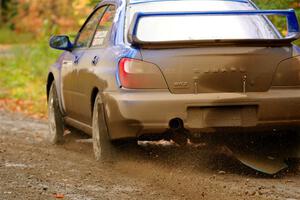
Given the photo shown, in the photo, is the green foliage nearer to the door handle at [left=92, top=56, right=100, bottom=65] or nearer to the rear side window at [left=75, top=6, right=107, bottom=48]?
the rear side window at [left=75, top=6, right=107, bottom=48]

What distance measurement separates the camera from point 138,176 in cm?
790

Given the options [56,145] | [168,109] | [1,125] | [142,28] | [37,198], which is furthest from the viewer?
[1,125]

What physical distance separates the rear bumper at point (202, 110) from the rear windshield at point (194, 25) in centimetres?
68

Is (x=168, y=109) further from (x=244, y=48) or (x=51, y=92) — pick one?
(x=51, y=92)

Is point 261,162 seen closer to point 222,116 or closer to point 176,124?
point 222,116

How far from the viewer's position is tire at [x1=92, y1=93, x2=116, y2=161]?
8373 millimetres

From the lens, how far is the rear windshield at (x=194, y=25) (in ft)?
27.0

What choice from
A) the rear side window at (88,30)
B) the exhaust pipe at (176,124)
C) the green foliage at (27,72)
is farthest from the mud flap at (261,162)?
the green foliage at (27,72)

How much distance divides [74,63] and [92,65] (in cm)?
87

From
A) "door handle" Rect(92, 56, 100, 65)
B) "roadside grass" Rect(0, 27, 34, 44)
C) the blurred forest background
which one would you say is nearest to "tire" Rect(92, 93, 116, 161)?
"door handle" Rect(92, 56, 100, 65)

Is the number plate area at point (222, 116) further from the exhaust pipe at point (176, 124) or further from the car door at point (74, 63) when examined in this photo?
the car door at point (74, 63)

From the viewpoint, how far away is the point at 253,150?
857cm

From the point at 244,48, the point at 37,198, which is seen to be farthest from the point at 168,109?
the point at 37,198

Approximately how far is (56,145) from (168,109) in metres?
3.32
